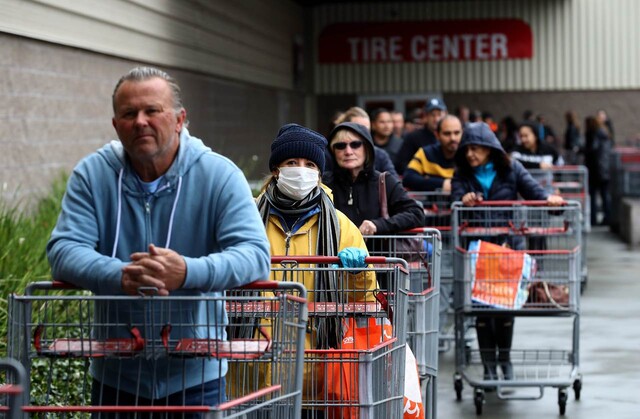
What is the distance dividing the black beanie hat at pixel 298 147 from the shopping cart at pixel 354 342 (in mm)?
634

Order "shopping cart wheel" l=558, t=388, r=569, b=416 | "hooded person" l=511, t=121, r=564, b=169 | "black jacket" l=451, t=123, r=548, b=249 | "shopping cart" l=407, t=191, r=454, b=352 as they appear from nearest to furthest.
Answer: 1. "shopping cart wheel" l=558, t=388, r=569, b=416
2. "black jacket" l=451, t=123, r=548, b=249
3. "shopping cart" l=407, t=191, r=454, b=352
4. "hooded person" l=511, t=121, r=564, b=169

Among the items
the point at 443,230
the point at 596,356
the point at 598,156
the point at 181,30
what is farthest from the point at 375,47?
the point at 596,356

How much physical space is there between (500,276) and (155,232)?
545 centimetres

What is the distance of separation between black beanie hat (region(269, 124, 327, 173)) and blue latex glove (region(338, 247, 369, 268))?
2.76ft

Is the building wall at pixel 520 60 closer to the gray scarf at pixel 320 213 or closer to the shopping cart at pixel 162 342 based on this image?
the gray scarf at pixel 320 213

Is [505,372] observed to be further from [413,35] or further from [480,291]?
[413,35]

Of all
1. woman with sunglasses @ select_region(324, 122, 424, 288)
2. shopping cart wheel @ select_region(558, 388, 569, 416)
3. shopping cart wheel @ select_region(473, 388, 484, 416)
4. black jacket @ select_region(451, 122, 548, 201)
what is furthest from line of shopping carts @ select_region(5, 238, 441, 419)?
black jacket @ select_region(451, 122, 548, 201)

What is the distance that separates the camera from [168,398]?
14.5 feet

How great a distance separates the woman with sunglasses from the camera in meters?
8.66

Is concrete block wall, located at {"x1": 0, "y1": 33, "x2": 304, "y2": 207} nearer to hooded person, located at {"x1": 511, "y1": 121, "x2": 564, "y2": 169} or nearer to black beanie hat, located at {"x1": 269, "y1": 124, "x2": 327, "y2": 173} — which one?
hooded person, located at {"x1": 511, "y1": 121, "x2": 564, "y2": 169}

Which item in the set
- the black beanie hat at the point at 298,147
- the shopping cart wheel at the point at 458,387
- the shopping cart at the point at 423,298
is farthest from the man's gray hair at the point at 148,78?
the shopping cart wheel at the point at 458,387

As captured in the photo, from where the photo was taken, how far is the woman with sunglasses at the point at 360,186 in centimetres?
866

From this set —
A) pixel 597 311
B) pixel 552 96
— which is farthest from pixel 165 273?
pixel 552 96

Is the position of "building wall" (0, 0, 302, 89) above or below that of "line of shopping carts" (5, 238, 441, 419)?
above
